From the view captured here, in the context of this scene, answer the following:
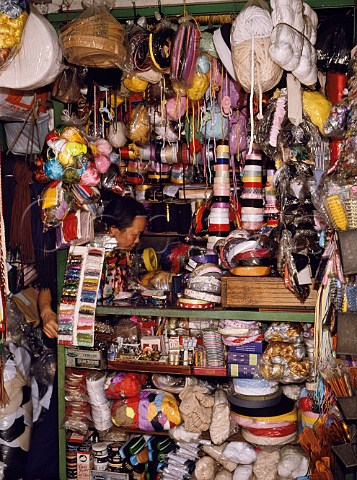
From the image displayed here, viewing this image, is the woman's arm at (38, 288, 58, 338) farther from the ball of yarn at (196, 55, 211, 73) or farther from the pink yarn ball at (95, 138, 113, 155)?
the ball of yarn at (196, 55, 211, 73)

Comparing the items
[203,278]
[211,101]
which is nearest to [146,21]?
[211,101]

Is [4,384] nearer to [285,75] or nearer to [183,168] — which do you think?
[183,168]

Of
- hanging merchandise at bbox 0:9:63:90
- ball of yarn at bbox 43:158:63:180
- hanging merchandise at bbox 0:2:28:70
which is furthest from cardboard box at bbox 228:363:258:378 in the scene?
hanging merchandise at bbox 0:2:28:70

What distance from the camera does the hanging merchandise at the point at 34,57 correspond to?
2963 millimetres

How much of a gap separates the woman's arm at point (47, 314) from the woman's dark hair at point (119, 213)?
0.61m

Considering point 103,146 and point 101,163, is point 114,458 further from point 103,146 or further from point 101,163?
point 103,146

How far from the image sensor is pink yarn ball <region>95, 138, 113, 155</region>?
3.70 meters

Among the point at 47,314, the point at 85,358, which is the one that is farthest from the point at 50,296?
the point at 85,358

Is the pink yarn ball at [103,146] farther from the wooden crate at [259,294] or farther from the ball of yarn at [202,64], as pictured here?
the wooden crate at [259,294]

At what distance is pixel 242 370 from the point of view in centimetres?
350

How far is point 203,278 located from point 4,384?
1.42 m

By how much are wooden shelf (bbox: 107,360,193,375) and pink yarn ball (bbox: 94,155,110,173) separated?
3.87ft

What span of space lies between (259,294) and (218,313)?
0.89ft

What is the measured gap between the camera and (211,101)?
350cm
